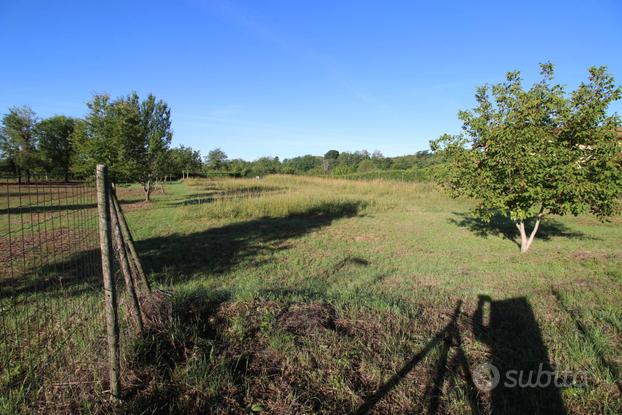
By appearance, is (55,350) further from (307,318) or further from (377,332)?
(377,332)

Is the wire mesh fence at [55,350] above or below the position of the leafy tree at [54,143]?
below

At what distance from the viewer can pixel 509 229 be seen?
1054cm

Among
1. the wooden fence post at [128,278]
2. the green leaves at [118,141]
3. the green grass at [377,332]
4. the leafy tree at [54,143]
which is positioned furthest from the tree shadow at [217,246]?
the leafy tree at [54,143]

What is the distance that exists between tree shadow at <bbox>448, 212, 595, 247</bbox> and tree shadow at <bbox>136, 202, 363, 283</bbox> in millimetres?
5471

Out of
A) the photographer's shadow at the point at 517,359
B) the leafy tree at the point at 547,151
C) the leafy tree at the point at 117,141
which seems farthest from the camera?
the leafy tree at the point at 117,141

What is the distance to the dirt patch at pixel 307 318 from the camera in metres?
2.98

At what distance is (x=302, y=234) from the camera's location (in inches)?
401

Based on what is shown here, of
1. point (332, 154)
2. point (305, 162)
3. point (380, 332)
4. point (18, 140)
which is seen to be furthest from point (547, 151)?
point (332, 154)

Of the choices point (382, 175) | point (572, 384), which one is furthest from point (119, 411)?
point (382, 175)

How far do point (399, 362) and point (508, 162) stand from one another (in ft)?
18.1

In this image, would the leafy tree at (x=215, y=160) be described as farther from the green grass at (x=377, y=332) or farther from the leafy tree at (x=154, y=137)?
the green grass at (x=377, y=332)

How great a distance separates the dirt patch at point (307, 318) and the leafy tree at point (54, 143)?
46525mm

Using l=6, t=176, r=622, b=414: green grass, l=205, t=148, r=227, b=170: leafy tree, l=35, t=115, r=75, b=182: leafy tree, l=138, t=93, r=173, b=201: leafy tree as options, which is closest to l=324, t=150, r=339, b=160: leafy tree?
l=205, t=148, r=227, b=170: leafy tree

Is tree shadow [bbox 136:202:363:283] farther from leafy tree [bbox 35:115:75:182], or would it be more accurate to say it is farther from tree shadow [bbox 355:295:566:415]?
leafy tree [bbox 35:115:75:182]
